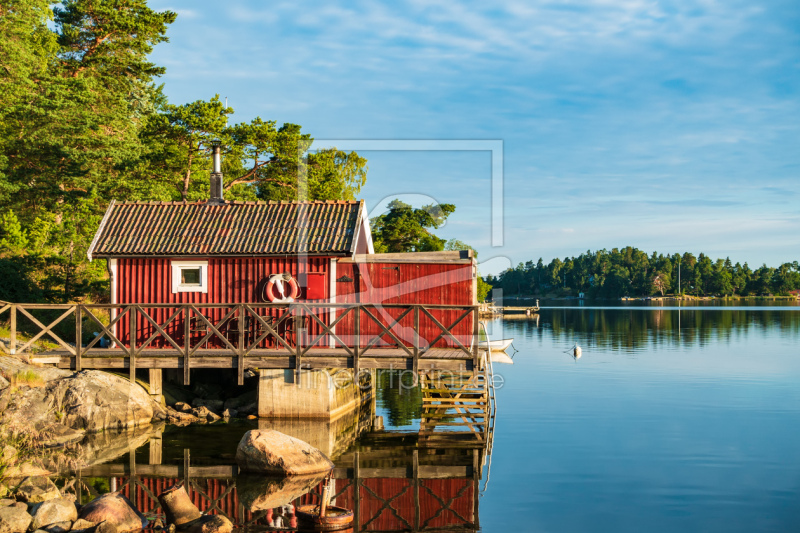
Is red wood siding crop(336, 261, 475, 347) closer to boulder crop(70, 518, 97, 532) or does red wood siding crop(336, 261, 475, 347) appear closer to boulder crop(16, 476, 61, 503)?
boulder crop(16, 476, 61, 503)

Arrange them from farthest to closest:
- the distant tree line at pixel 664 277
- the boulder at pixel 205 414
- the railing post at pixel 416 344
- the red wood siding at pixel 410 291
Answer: the distant tree line at pixel 664 277 < the boulder at pixel 205 414 < the red wood siding at pixel 410 291 < the railing post at pixel 416 344

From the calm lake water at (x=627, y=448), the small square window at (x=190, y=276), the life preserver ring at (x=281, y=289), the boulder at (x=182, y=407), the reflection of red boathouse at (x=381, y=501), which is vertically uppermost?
the small square window at (x=190, y=276)

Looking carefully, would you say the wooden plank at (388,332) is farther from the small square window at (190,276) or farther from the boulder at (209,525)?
the boulder at (209,525)

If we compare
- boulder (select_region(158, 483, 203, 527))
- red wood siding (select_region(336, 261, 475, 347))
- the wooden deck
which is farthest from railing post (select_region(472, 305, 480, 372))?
boulder (select_region(158, 483, 203, 527))

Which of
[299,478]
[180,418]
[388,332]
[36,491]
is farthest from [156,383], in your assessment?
[36,491]

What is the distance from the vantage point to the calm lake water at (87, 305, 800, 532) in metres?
12.9

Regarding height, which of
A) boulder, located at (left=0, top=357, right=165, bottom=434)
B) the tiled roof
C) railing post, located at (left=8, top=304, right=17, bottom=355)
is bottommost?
boulder, located at (left=0, top=357, right=165, bottom=434)

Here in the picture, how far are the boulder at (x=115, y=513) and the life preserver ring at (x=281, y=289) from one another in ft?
25.9

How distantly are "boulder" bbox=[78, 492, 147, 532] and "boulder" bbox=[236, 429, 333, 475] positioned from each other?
337cm

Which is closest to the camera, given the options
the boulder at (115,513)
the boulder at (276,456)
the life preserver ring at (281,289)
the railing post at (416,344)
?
the boulder at (115,513)

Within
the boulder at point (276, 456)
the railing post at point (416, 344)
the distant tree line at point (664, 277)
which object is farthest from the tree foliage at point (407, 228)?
the distant tree line at point (664, 277)

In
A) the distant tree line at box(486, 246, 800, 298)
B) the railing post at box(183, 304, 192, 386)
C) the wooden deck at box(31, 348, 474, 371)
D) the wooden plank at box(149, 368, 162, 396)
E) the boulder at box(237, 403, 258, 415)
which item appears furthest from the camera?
the distant tree line at box(486, 246, 800, 298)

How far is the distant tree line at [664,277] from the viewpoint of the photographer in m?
172

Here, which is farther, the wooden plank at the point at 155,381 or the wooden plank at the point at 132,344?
the wooden plank at the point at 155,381
